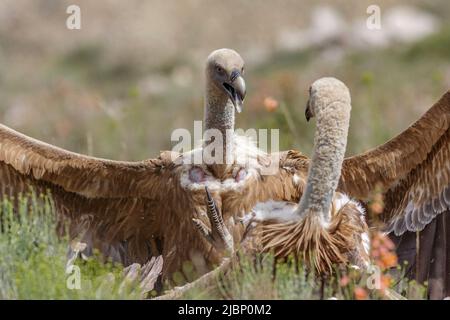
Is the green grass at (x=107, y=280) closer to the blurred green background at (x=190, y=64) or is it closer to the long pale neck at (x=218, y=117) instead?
the long pale neck at (x=218, y=117)

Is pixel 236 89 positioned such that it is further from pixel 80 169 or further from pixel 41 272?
pixel 41 272

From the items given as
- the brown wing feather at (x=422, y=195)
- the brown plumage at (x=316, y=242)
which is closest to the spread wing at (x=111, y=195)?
the brown plumage at (x=316, y=242)

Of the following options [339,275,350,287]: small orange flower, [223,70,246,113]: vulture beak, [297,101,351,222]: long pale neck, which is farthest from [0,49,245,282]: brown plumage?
[339,275,350,287]: small orange flower

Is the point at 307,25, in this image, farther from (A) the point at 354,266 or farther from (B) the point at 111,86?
(A) the point at 354,266

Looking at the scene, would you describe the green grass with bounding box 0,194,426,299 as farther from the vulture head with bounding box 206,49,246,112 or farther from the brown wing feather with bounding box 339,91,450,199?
the vulture head with bounding box 206,49,246,112

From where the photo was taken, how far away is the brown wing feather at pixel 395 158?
9062 millimetres

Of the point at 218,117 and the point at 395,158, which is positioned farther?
the point at 218,117

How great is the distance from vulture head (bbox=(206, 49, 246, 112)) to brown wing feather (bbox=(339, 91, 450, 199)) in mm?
911

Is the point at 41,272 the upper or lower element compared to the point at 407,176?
lower

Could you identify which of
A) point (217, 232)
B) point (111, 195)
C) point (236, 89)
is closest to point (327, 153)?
point (217, 232)

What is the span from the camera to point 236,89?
30.8ft

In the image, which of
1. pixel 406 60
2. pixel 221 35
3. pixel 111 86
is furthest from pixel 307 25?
pixel 406 60

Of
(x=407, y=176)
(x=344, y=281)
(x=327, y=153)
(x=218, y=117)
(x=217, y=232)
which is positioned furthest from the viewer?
(x=218, y=117)

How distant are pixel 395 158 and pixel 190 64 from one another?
26.9 metres
